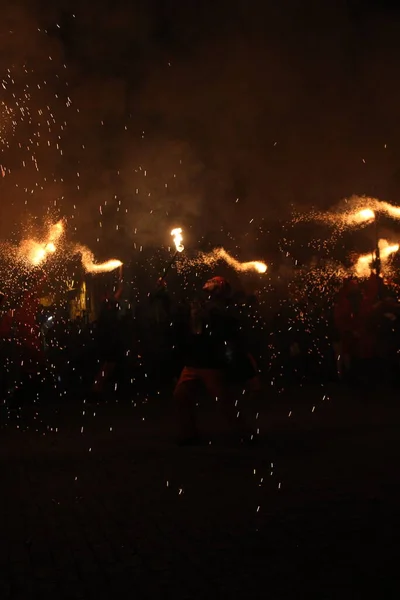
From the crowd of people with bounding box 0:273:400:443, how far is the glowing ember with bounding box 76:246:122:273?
1.48 meters

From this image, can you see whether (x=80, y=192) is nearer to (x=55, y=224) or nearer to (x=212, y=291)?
(x=55, y=224)

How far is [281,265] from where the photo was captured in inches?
886

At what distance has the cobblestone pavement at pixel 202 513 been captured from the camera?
4.89 meters

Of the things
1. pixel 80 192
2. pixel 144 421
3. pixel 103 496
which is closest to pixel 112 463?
pixel 103 496

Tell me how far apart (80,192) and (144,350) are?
2.69m

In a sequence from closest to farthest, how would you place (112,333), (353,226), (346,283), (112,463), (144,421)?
1. (112,463)
2. (144,421)
3. (112,333)
4. (346,283)
5. (353,226)

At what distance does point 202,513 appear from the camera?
21.0 ft

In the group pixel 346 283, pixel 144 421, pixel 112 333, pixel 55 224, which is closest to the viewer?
pixel 144 421


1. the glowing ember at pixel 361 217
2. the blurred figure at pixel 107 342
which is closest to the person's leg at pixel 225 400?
the blurred figure at pixel 107 342

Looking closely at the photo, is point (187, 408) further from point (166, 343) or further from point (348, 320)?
point (166, 343)

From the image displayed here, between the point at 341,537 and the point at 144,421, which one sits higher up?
the point at 144,421

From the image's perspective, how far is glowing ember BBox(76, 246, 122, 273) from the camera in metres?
20.4

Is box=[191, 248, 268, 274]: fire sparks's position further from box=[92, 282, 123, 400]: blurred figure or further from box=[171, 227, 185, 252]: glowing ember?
box=[92, 282, 123, 400]: blurred figure

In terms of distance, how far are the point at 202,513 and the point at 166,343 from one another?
10.4 metres
